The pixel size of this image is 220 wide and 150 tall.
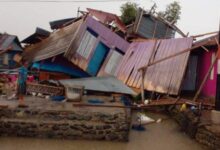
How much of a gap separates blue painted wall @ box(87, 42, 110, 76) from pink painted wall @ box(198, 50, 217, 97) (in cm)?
531

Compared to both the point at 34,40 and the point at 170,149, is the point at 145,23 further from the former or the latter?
the point at 170,149

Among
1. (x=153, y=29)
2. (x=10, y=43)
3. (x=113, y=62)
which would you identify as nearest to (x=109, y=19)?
(x=153, y=29)

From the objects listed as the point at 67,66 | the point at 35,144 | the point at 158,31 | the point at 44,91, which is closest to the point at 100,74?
the point at 67,66

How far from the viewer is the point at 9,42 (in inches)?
1015

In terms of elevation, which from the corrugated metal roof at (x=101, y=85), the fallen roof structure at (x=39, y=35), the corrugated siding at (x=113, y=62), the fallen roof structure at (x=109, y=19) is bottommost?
the corrugated metal roof at (x=101, y=85)

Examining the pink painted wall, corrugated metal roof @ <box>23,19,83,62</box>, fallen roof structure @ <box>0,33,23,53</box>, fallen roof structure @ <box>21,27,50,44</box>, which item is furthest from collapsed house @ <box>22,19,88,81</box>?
fallen roof structure @ <box>0,33,23,53</box>

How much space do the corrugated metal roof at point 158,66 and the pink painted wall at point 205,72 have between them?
1.17 m

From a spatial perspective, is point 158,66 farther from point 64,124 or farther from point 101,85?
point 64,124

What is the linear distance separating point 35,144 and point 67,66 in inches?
348

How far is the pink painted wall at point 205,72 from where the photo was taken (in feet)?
48.5

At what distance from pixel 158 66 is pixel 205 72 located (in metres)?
2.35

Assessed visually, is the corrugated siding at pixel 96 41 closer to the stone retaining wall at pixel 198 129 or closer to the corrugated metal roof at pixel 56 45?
the corrugated metal roof at pixel 56 45

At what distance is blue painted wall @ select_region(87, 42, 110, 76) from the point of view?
702 inches

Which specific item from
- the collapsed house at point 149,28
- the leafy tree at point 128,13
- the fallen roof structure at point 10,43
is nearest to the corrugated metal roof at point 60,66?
the collapsed house at point 149,28
